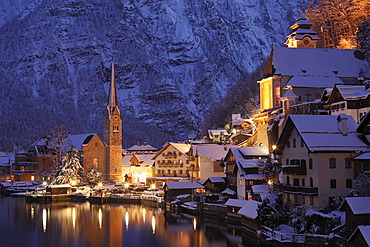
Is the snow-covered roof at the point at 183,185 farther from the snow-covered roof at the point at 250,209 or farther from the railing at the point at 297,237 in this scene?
the railing at the point at 297,237

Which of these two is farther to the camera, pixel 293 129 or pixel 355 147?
pixel 293 129

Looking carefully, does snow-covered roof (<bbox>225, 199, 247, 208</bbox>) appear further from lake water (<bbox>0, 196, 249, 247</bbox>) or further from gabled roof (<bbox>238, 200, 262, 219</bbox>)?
lake water (<bbox>0, 196, 249, 247</bbox>)

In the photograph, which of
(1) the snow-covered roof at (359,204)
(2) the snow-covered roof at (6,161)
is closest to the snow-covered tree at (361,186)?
(1) the snow-covered roof at (359,204)

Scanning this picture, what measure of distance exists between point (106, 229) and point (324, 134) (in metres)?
25.2

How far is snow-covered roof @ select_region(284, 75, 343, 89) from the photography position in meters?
60.1

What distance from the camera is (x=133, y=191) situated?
266 ft

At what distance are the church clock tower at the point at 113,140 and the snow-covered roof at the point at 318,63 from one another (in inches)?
2032

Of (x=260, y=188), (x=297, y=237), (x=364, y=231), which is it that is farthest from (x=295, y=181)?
(x=364, y=231)

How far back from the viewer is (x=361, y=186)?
34719 millimetres

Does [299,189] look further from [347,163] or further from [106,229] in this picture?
[106,229]

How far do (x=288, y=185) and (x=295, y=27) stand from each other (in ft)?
119

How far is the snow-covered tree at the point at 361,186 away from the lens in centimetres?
3441

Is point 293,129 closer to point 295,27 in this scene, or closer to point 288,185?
point 288,185

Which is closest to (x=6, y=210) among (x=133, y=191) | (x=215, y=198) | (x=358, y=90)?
(x=133, y=191)
